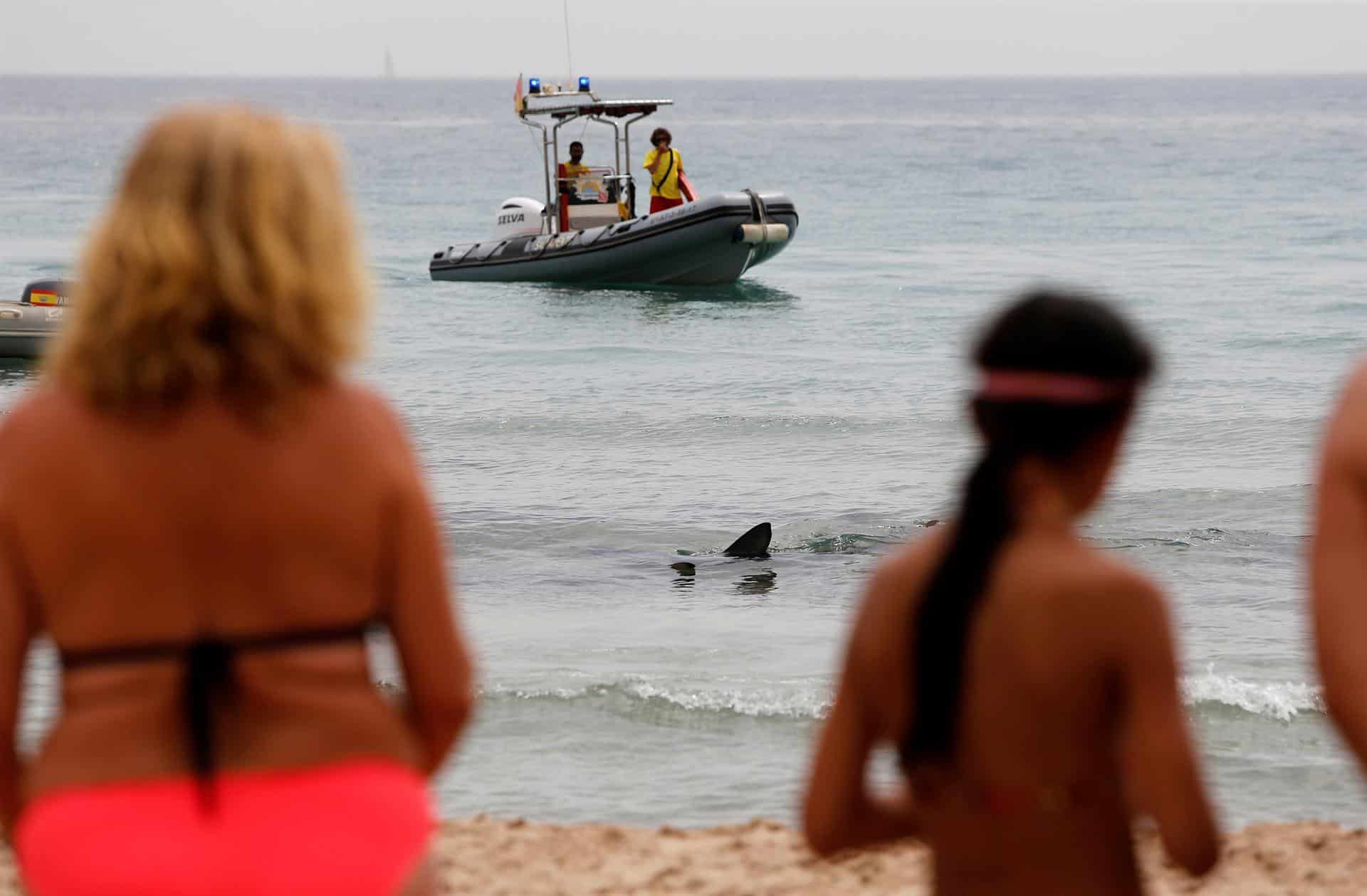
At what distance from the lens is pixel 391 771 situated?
1.57m

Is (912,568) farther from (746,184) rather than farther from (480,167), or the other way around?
(480,167)

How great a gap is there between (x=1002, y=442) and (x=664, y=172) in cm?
2034

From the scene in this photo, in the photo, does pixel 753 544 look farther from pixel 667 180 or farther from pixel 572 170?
pixel 572 170

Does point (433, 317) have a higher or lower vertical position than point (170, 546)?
lower

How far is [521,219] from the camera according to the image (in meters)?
24.8

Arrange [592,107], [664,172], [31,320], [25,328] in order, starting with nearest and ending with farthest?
1. [25,328]
2. [31,320]
3. [592,107]
4. [664,172]

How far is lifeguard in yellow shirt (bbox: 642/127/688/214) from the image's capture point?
20.4m

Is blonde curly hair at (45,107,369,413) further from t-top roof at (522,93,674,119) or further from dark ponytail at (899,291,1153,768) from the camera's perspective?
t-top roof at (522,93,674,119)

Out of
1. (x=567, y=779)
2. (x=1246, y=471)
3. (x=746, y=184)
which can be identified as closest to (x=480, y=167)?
(x=746, y=184)

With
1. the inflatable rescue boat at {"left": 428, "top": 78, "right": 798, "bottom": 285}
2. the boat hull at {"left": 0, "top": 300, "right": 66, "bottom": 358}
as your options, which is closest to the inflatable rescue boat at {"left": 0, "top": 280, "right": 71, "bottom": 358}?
the boat hull at {"left": 0, "top": 300, "right": 66, "bottom": 358}

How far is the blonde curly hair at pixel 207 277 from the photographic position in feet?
4.99

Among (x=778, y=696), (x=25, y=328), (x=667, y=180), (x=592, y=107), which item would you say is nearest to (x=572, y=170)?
(x=667, y=180)

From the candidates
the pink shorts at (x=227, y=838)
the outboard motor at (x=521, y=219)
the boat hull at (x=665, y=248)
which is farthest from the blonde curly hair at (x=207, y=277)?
the outboard motor at (x=521, y=219)

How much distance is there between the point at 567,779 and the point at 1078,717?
4.76 m
